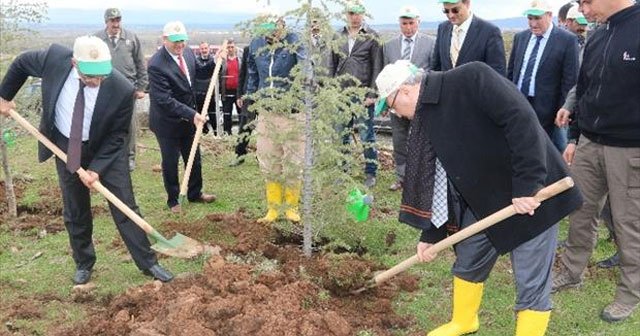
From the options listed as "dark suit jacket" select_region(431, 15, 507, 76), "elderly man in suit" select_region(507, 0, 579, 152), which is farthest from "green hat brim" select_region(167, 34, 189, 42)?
"elderly man in suit" select_region(507, 0, 579, 152)

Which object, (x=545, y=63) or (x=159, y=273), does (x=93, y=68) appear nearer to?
(x=159, y=273)

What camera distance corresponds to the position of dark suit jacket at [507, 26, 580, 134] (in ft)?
19.3

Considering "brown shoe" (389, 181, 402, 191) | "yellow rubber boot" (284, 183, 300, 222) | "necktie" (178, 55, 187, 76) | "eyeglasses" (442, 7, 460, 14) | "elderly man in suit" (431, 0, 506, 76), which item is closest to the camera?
"eyeglasses" (442, 7, 460, 14)

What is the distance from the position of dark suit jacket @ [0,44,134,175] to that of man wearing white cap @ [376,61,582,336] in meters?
2.34

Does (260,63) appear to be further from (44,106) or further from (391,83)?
(391,83)

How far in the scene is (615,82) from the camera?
13.7ft

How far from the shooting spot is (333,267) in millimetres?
4949

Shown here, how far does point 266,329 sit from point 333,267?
1172mm

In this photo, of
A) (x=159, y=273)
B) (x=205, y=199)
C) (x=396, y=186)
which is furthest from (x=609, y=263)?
(x=205, y=199)

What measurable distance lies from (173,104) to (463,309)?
383cm

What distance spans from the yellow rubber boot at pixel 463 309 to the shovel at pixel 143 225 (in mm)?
2217

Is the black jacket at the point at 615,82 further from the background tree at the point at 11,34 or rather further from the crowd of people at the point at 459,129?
the background tree at the point at 11,34

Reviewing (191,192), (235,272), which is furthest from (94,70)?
(191,192)

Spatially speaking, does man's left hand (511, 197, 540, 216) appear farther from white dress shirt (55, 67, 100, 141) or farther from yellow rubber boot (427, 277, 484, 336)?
white dress shirt (55, 67, 100, 141)
